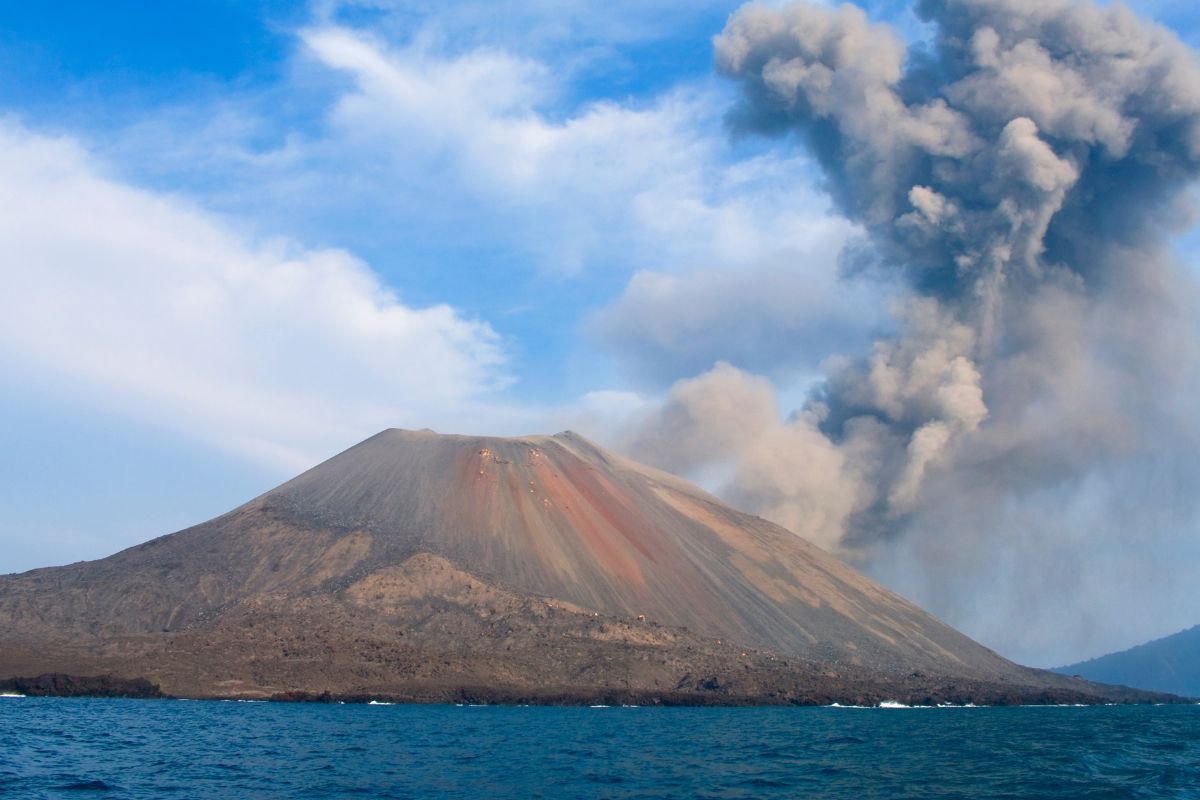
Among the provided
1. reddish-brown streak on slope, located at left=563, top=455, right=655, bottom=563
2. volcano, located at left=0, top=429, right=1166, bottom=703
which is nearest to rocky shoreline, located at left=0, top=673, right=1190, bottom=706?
volcano, located at left=0, top=429, right=1166, bottom=703

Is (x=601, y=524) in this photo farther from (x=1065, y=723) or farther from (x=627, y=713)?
(x=1065, y=723)

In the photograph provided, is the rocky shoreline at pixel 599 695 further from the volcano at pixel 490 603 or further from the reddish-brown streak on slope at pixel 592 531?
the reddish-brown streak on slope at pixel 592 531

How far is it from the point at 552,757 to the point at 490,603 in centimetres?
7283

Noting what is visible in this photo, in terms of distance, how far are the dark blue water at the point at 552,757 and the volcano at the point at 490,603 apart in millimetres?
25344

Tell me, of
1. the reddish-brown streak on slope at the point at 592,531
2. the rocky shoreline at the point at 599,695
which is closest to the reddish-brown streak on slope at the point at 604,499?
the reddish-brown streak on slope at the point at 592,531

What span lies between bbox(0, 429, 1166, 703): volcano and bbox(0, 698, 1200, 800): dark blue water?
83.2ft

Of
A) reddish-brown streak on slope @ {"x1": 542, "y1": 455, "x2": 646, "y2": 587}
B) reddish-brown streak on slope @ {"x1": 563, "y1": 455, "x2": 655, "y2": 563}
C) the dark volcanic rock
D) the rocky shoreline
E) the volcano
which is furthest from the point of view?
reddish-brown streak on slope @ {"x1": 563, "y1": 455, "x2": 655, "y2": 563}

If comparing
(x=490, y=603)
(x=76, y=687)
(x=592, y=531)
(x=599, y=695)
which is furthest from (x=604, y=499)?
(x=76, y=687)

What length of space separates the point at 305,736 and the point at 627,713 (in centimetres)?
3992

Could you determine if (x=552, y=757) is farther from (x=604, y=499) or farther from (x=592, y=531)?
(x=604, y=499)

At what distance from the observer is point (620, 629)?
11881cm

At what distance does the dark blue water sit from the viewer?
1531 inches

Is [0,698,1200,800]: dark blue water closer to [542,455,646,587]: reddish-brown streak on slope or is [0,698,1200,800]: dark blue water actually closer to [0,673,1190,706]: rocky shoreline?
[0,673,1190,706]: rocky shoreline

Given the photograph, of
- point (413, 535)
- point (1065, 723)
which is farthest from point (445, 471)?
point (1065, 723)
